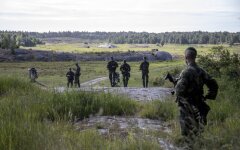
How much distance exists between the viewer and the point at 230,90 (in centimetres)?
1351

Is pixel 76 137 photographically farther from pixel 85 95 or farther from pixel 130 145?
pixel 85 95

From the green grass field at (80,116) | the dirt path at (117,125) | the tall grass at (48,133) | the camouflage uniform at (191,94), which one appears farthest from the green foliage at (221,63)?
the camouflage uniform at (191,94)

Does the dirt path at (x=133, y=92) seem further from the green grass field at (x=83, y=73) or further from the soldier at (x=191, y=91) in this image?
the green grass field at (x=83, y=73)

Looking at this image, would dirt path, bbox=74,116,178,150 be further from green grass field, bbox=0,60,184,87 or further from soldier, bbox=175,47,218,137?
green grass field, bbox=0,60,184,87

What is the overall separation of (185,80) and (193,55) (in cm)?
40

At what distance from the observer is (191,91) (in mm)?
7434

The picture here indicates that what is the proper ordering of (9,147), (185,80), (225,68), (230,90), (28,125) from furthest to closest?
(225,68) → (230,90) → (185,80) → (28,125) → (9,147)

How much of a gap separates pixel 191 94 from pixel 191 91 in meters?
0.05

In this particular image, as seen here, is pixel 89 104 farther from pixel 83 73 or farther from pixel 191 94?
pixel 83 73

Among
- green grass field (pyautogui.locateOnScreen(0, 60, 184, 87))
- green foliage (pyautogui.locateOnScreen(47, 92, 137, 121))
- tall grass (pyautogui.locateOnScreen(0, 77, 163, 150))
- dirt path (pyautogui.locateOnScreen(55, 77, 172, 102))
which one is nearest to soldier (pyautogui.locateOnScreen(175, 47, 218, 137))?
tall grass (pyautogui.locateOnScreen(0, 77, 163, 150))

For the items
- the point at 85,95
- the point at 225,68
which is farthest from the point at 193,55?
the point at 225,68

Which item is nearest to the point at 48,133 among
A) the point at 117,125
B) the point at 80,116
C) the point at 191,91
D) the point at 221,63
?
the point at 191,91

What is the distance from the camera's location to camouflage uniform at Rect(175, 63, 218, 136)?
736 centimetres

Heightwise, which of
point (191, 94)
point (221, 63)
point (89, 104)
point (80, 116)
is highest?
point (191, 94)
